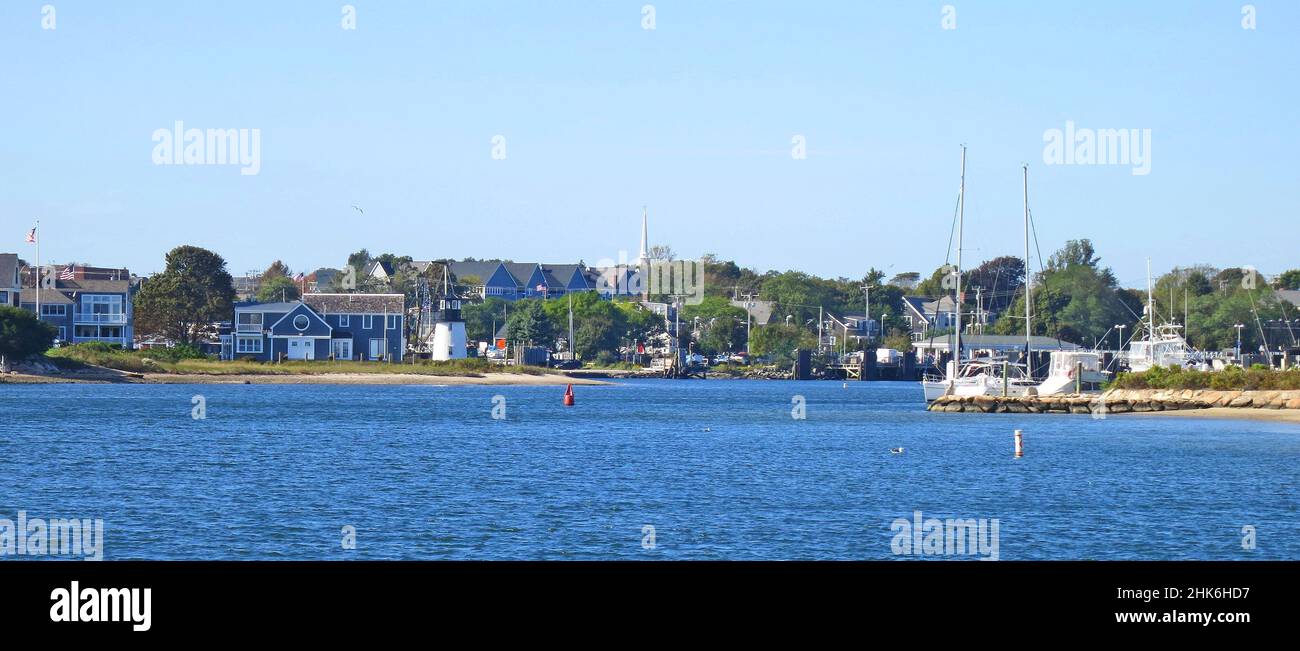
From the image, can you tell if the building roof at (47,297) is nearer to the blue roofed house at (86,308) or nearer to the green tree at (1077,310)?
the blue roofed house at (86,308)

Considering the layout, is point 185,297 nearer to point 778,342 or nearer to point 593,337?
point 593,337

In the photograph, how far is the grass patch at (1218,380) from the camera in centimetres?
8638

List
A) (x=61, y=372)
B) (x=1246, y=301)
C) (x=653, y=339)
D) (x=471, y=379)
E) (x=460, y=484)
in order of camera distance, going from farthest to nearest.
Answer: (x=653, y=339) → (x=1246, y=301) → (x=471, y=379) → (x=61, y=372) → (x=460, y=484)

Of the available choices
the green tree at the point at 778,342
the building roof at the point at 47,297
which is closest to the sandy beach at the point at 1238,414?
the building roof at the point at 47,297

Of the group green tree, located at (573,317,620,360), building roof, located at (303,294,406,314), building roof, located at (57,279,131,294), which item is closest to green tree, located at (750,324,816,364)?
green tree, located at (573,317,620,360)

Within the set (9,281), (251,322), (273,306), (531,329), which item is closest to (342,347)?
(273,306)

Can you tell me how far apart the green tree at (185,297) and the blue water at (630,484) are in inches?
2750

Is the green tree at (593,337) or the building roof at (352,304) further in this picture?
the green tree at (593,337)

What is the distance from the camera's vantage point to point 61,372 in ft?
387

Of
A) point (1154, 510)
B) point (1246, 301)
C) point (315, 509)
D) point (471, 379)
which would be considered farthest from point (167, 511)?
point (1246, 301)
